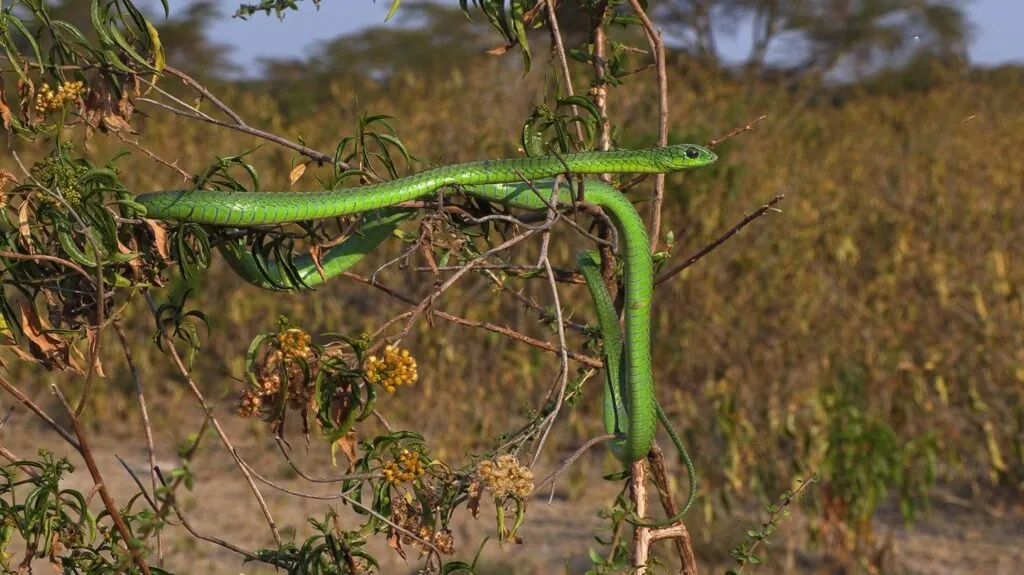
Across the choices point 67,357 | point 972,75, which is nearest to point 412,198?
point 67,357

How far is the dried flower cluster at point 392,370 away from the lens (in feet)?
7.02

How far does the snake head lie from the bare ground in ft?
14.8

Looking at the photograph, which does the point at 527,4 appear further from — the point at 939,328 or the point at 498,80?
the point at 498,80

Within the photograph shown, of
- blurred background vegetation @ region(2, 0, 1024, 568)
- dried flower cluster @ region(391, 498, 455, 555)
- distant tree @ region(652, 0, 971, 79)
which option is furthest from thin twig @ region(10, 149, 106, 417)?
distant tree @ region(652, 0, 971, 79)

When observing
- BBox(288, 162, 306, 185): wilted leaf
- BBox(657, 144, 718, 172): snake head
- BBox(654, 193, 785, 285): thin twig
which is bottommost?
BBox(654, 193, 785, 285): thin twig

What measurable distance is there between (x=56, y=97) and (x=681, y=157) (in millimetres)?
1552

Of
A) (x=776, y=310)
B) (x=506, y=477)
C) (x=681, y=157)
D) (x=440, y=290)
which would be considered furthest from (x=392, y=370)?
(x=776, y=310)

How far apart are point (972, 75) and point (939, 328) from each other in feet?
43.2

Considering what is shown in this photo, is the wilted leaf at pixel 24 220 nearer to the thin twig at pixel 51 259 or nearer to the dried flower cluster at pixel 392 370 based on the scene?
the thin twig at pixel 51 259

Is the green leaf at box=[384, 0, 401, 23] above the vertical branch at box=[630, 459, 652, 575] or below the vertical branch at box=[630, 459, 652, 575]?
above

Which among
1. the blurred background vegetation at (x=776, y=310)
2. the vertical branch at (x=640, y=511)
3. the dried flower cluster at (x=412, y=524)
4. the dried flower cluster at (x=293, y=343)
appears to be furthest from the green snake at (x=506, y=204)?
the blurred background vegetation at (x=776, y=310)

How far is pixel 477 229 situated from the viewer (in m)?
2.84

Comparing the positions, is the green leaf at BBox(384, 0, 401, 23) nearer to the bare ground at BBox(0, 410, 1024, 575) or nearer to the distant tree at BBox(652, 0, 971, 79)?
the bare ground at BBox(0, 410, 1024, 575)

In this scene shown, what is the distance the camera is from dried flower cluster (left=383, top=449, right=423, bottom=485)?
2.25 metres
